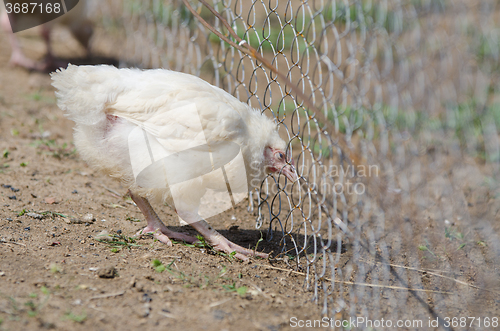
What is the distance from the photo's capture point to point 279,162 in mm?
2678

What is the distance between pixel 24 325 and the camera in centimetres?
160

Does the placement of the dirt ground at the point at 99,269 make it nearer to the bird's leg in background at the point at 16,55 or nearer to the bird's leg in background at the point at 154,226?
the bird's leg in background at the point at 154,226

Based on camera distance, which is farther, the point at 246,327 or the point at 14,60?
the point at 14,60

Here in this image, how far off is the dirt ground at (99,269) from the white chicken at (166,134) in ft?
1.00

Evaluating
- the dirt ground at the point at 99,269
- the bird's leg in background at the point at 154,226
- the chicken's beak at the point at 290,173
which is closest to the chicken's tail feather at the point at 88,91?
the bird's leg in background at the point at 154,226

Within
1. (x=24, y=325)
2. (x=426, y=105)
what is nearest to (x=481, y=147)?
(x=426, y=105)

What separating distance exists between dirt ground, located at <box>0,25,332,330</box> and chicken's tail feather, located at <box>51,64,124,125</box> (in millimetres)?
688

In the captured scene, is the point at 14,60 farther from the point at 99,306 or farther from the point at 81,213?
the point at 99,306

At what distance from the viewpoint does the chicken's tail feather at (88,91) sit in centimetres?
243

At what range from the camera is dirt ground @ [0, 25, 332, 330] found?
1.74 metres

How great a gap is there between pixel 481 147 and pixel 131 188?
11.9 feet

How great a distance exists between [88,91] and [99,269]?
1.02m

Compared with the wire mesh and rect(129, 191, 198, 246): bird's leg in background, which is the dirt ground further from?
the wire mesh

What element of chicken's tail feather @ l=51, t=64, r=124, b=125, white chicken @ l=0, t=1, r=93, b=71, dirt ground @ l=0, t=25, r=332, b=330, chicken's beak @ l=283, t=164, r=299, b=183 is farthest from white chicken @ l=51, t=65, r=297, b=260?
white chicken @ l=0, t=1, r=93, b=71
